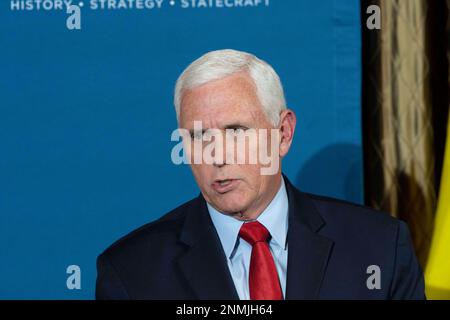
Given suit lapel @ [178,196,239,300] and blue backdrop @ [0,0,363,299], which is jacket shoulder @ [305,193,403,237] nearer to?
suit lapel @ [178,196,239,300]

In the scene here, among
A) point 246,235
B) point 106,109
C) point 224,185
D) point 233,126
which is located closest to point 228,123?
point 233,126

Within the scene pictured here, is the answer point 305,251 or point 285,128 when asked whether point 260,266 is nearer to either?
point 305,251

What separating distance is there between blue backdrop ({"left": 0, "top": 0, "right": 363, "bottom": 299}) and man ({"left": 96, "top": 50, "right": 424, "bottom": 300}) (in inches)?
22.5

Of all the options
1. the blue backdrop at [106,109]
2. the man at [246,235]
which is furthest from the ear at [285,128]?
the blue backdrop at [106,109]

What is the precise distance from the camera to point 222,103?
147 centimetres

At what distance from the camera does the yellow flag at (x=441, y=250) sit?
1.99m

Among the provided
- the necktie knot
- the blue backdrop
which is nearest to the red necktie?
the necktie knot

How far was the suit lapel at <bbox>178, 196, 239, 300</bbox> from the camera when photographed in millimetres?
1474

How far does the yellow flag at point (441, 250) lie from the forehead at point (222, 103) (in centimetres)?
78

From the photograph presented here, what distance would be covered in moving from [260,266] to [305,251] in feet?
0.31

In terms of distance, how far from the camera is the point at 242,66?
4.86 ft

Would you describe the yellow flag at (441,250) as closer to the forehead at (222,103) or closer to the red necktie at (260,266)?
the red necktie at (260,266)

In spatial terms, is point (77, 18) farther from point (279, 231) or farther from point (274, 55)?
point (279, 231)
